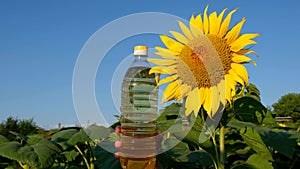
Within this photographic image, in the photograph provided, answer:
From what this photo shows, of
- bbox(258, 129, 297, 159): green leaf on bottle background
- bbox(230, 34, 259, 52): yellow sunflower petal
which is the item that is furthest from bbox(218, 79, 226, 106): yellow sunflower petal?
bbox(258, 129, 297, 159): green leaf on bottle background

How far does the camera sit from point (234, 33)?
1329mm

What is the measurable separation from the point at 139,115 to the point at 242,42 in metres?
0.47

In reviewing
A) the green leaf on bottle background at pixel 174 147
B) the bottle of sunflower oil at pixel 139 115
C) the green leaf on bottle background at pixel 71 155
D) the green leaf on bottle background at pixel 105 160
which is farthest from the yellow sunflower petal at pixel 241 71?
the green leaf on bottle background at pixel 71 155

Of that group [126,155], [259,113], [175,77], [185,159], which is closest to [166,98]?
[175,77]

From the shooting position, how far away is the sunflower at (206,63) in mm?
1289

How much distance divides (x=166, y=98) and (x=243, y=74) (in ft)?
0.84

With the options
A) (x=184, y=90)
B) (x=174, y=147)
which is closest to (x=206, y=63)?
(x=184, y=90)

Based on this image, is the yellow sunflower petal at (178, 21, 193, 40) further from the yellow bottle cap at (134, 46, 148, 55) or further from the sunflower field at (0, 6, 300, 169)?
the yellow bottle cap at (134, 46, 148, 55)

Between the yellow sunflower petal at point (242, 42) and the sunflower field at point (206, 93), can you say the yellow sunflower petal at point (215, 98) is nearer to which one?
the sunflower field at point (206, 93)

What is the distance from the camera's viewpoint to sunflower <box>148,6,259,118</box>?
1.29 m

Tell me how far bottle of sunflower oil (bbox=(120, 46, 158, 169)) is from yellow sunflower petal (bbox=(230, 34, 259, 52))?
0.93ft

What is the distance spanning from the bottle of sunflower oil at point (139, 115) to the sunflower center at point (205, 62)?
0.13m

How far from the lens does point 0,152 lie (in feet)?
6.73

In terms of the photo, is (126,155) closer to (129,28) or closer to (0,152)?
(129,28)
